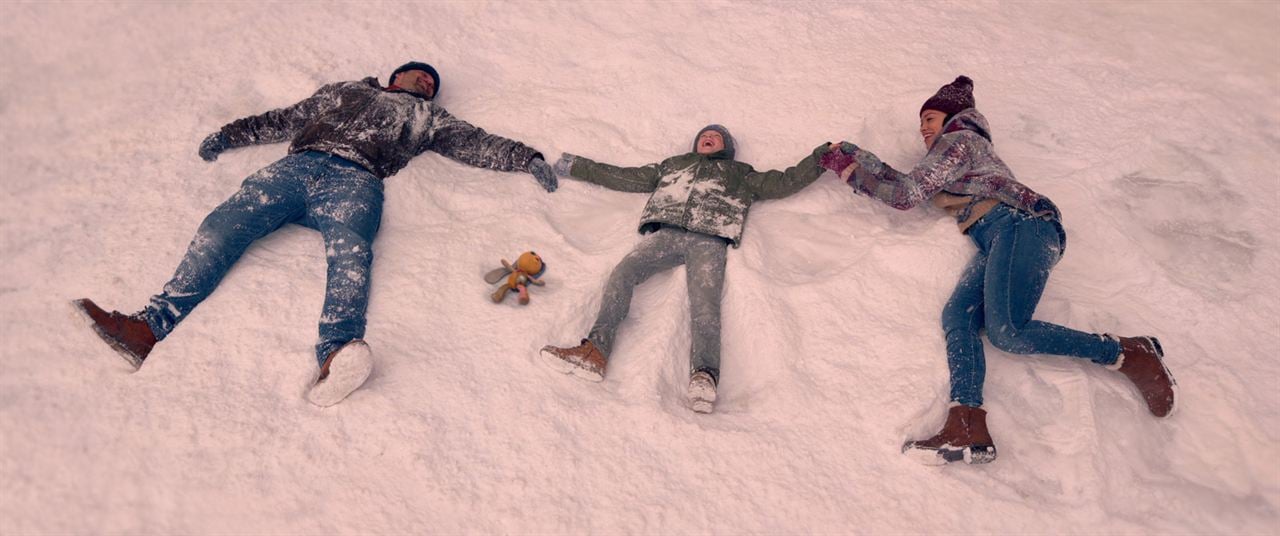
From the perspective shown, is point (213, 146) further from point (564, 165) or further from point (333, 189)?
point (564, 165)

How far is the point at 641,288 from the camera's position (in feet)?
11.7

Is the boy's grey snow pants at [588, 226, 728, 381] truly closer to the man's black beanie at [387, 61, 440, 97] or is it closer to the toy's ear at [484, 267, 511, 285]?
the toy's ear at [484, 267, 511, 285]

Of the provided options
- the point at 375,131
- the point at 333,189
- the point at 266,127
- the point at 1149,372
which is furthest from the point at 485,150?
the point at 1149,372

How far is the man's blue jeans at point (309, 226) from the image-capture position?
305 centimetres

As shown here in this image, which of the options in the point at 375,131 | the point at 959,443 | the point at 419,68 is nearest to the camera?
the point at 959,443

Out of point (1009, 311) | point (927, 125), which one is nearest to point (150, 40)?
point (927, 125)

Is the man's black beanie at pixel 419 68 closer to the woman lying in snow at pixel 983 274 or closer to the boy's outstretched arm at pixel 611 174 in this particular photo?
the boy's outstretched arm at pixel 611 174

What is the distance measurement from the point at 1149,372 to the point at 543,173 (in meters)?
2.96

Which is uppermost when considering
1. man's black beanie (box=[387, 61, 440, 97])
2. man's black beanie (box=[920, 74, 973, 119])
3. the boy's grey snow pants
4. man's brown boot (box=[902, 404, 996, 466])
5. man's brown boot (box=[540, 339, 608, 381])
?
man's black beanie (box=[387, 61, 440, 97])

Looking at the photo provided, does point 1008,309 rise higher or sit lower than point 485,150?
lower

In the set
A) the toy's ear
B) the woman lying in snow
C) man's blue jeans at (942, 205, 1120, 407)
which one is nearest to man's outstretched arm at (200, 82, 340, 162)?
the toy's ear

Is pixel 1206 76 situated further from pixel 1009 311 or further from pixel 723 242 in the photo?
pixel 723 242

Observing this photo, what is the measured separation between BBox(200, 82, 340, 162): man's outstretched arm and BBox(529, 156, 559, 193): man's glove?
45.5 inches

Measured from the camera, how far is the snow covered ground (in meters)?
2.62
